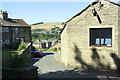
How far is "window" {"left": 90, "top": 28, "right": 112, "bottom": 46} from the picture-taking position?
11219mm

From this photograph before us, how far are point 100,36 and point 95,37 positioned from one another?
37 centimetres

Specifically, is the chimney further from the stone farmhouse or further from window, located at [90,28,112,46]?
window, located at [90,28,112,46]

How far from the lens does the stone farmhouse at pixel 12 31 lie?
108 feet

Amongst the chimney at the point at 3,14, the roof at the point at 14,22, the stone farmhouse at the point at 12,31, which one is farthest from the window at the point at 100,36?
the chimney at the point at 3,14

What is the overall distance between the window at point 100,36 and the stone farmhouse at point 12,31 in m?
23.6

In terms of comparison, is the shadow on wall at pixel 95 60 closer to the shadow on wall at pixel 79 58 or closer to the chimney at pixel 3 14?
the shadow on wall at pixel 79 58

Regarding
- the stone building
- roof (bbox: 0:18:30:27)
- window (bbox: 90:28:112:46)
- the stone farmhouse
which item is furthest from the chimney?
window (bbox: 90:28:112:46)

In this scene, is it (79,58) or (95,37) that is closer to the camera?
(95,37)

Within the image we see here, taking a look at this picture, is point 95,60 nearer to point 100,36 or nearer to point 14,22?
point 100,36

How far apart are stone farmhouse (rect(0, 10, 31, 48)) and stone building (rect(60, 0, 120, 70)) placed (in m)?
22.5

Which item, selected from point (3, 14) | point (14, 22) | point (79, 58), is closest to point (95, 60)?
point (79, 58)

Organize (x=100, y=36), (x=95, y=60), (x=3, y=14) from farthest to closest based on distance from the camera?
(x=3, y=14) → (x=100, y=36) → (x=95, y=60)

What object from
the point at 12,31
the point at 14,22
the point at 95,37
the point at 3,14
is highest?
the point at 3,14

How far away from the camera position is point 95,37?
1175 cm
